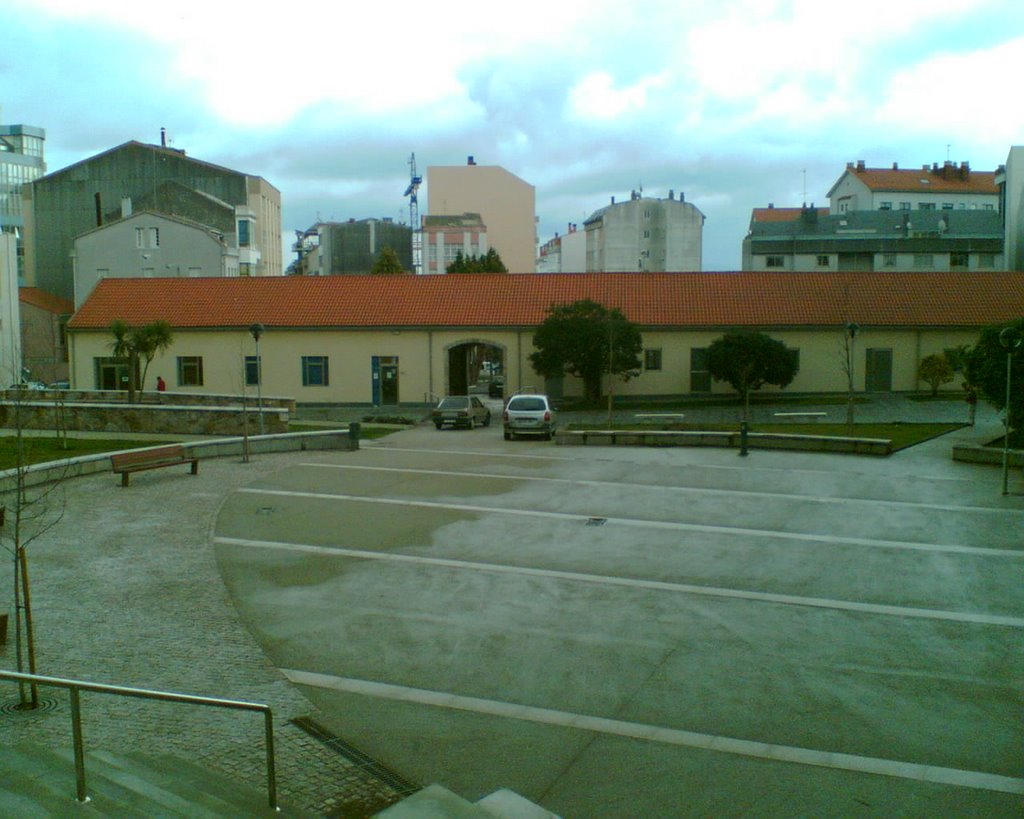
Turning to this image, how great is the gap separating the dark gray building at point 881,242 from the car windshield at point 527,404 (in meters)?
42.7

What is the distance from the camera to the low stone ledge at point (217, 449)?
723 inches

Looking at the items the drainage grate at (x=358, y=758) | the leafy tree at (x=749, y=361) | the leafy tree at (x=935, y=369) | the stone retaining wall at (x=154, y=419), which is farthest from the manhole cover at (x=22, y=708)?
the leafy tree at (x=935, y=369)

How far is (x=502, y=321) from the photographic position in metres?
45.0

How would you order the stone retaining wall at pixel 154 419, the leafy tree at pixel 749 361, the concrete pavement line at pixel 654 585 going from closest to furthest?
the concrete pavement line at pixel 654 585 → the stone retaining wall at pixel 154 419 → the leafy tree at pixel 749 361

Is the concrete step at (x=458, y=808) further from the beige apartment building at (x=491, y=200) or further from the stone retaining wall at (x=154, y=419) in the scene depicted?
the beige apartment building at (x=491, y=200)

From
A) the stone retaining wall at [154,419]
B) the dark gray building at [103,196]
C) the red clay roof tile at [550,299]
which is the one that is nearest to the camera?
the stone retaining wall at [154,419]

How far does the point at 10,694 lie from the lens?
781cm

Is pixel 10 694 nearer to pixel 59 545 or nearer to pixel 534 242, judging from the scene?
pixel 59 545

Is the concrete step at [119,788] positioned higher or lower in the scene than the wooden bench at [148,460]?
lower

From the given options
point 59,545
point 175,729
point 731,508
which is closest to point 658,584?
point 731,508

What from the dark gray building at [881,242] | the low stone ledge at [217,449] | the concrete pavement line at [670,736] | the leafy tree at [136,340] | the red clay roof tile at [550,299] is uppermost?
the dark gray building at [881,242]

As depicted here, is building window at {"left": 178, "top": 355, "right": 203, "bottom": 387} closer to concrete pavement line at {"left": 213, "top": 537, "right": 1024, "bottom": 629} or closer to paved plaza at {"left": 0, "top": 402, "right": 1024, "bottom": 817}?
paved plaza at {"left": 0, "top": 402, "right": 1024, "bottom": 817}

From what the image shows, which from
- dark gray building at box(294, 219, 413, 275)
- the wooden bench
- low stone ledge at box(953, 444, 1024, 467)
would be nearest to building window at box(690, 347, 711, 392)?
low stone ledge at box(953, 444, 1024, 467)

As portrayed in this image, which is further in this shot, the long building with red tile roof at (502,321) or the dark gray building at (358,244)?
the dark gray building at (358,244)
